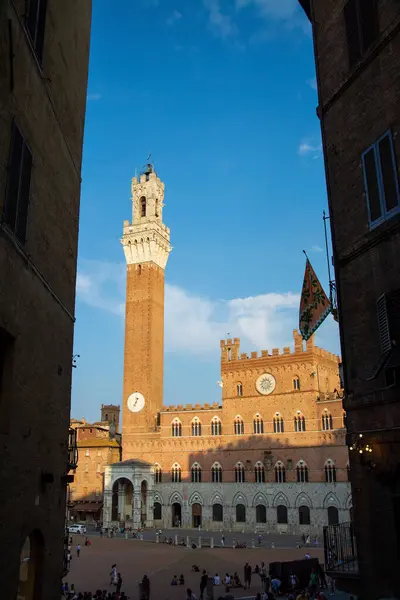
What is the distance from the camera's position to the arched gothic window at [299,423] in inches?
2010

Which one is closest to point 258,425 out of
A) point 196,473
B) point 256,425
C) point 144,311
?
point 256,425

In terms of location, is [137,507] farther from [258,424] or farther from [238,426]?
[258,424]

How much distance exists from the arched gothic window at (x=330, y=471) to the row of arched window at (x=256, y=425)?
2.99 metres

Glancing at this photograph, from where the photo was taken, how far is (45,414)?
1016 centimetres

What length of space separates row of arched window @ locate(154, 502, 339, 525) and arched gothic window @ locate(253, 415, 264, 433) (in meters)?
6.86

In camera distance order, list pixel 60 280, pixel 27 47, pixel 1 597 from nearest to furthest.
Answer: pixel 1 597, pixel 27 47, pixel 60 280

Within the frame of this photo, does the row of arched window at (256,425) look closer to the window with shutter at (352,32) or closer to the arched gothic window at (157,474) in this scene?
the arched gothic window at (157,474)

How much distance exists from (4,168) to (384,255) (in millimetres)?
6356

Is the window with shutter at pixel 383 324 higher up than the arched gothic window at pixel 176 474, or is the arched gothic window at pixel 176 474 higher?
the window with shutter at pixel 383 324

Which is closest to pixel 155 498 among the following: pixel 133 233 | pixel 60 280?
pixel 133 233

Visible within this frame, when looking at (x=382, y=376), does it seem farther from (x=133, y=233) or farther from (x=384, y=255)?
(x=133, y=233)

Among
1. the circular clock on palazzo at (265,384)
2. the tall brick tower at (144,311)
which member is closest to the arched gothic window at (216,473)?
the tall brick tower at (144,311)

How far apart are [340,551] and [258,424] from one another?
42.6 metres

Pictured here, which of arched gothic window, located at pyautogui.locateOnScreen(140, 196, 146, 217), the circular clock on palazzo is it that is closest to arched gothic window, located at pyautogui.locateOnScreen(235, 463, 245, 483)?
the circular clock on palazzo
